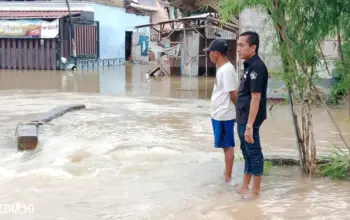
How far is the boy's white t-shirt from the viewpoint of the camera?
204 inches

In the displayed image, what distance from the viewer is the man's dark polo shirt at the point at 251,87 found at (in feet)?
15.1

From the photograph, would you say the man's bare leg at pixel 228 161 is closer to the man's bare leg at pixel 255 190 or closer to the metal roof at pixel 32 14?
the man's bare leg at pixel 255 190

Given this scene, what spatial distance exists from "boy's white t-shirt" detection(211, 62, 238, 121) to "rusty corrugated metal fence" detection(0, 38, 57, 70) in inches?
840

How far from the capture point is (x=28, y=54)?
85.4 feet

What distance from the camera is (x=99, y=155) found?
6727mm

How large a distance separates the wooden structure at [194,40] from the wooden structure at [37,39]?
198 inches

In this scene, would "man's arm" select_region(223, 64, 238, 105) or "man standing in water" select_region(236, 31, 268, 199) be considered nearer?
"man standing in water" select_region(236, 31, 268, 199)

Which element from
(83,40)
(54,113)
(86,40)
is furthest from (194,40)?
(54,113)

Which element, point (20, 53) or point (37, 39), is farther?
point (20, 53)

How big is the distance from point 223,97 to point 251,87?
0.64m

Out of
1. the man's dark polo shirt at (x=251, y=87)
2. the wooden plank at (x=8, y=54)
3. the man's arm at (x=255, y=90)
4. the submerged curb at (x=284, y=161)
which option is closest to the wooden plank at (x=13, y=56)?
the wooden plank at (x=8, y=54)

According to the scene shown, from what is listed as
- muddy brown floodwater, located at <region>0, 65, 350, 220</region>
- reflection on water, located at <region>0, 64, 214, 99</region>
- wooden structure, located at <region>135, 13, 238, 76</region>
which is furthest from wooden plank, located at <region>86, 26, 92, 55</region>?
muddy brown floodwater, located at <region>0, 65, 350, 220</region>

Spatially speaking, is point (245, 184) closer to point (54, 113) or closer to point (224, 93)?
point (224, 93)

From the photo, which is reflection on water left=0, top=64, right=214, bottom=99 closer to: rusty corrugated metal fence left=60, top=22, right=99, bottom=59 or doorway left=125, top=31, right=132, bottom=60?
rusty corrugated metal fence left=60, top=22, right=99, bottom=59
